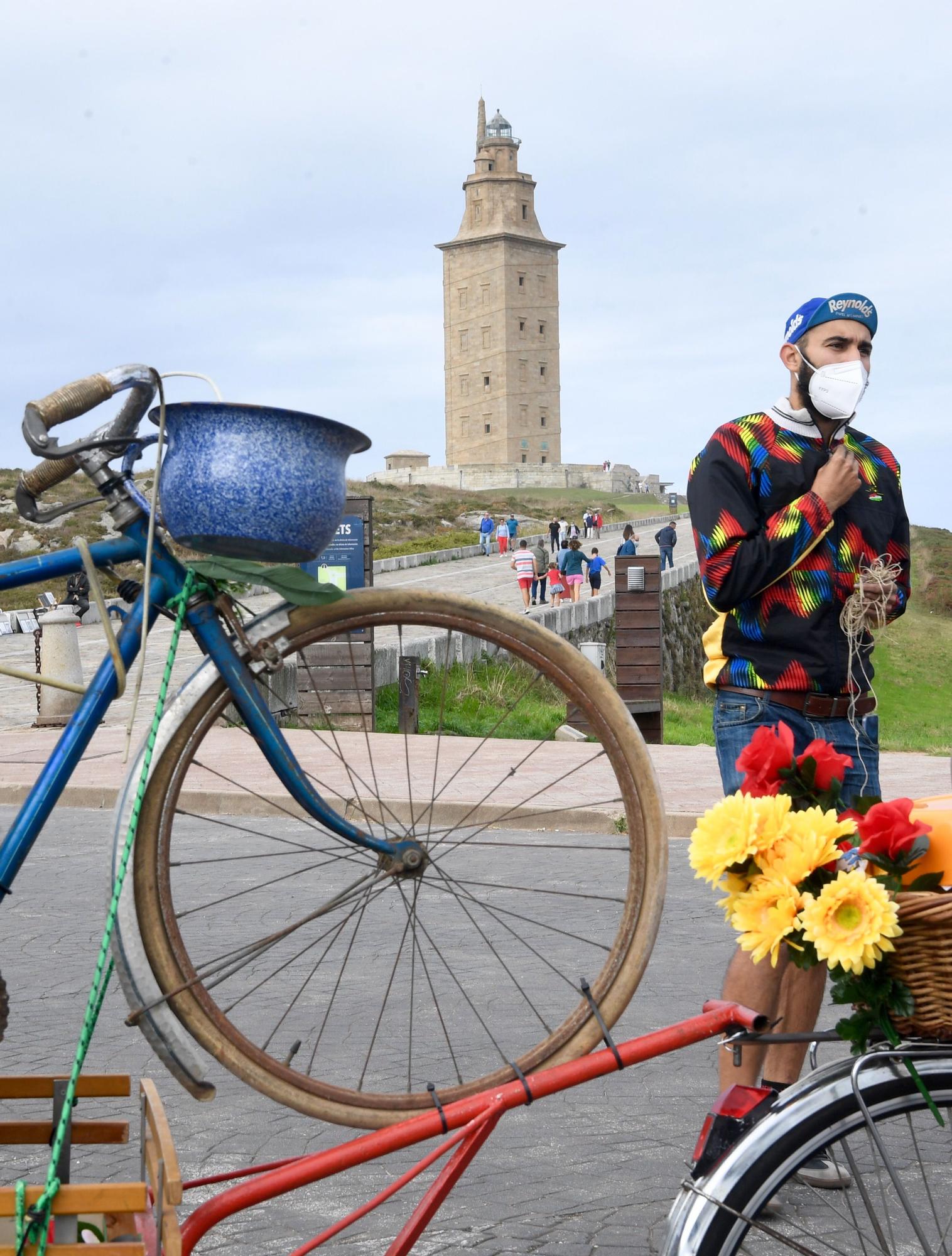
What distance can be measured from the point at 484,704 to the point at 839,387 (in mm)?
5644

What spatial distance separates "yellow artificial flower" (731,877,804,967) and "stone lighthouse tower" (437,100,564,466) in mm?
114512

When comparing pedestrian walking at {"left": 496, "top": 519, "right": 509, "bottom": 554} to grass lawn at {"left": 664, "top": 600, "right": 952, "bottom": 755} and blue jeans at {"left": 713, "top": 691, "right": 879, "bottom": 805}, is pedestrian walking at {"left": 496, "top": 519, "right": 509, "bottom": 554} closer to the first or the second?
grass lawn at {"left": 664, "top": 600, "right": 952, "bottom": 755}

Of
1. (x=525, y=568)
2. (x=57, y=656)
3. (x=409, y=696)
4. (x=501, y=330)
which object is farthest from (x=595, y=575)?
(x=501, y=330)

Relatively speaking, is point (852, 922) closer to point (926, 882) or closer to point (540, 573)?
point (926, 882)

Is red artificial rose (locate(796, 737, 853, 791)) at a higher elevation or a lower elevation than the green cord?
higher

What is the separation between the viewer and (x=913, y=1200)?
2727 millimetres

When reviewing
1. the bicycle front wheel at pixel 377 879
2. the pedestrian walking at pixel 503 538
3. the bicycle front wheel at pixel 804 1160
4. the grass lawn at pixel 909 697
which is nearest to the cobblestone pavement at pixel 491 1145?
the bicycle front wheel at pixel 377 879

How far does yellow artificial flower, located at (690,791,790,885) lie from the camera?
2.17 m

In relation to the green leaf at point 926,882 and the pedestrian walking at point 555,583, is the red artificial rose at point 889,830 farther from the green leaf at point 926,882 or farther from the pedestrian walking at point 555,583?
the pedestrian walking at point 555,583

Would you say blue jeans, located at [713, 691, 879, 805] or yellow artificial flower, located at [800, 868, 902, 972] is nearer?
yellow artificial flower, located at [800, 868, 902, 972]

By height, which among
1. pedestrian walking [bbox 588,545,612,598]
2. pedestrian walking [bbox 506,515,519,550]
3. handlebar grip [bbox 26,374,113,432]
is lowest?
handlebar grip [bbox 26,374,113,432]

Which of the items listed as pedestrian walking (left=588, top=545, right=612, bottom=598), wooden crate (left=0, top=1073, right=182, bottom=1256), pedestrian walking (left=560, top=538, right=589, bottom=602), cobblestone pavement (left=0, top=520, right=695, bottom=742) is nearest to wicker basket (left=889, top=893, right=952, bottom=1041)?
cobblestone pavement (left=0, top=520, right=695, bottom=742)

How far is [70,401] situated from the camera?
2324mm

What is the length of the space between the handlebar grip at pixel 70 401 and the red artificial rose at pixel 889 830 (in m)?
1.30
